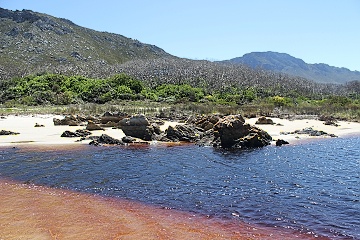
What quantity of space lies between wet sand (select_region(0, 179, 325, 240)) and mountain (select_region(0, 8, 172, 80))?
95867 mm

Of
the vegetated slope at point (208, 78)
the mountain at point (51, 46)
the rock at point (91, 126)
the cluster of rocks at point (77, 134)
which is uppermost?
the mountain at point (51, 46)

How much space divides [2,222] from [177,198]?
526 centimetres

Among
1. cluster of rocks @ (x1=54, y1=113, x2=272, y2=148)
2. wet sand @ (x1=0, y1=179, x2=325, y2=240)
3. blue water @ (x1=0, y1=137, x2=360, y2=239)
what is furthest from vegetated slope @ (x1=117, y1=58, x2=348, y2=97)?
wet sand @ (x1=0, y1=179, x2=325, y2=240)

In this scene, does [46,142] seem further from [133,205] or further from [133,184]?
[133,205]

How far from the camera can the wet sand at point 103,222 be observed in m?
8.86

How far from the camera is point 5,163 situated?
59.3 feet

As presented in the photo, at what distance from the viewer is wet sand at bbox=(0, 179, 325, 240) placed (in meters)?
8.86

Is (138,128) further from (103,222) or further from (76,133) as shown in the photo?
(103,222)

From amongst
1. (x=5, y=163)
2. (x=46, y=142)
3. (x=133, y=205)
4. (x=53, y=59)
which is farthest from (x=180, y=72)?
(x=133, y=205)

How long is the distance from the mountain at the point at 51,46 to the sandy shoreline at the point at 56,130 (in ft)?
230

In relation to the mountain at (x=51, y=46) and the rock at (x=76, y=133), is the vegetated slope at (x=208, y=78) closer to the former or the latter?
the mountain at (x=51, y=46)

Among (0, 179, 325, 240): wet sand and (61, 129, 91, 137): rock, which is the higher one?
(61, 129, 91, 137): rock

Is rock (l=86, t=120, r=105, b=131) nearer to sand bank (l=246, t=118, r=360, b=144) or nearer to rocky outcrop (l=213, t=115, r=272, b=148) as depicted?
rocky outcrop (l=213, t=115, r=272, b=148)

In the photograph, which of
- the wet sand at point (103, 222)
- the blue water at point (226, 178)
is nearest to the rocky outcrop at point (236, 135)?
the blue water at point (226, 178)
